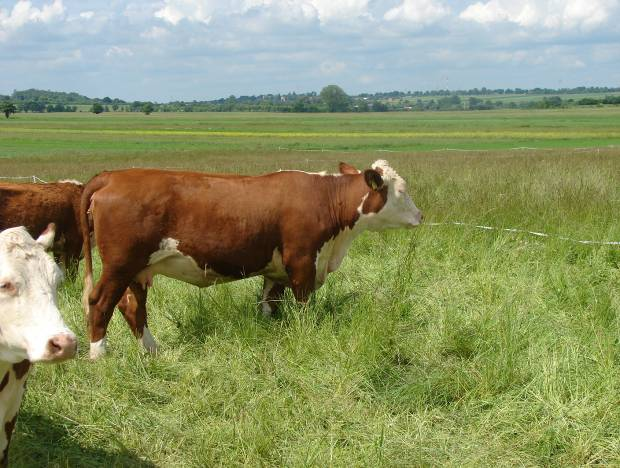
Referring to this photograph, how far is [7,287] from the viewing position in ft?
10.9

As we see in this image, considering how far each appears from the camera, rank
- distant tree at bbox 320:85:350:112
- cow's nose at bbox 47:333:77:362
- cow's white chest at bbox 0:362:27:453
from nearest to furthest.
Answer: cow's nose at bbox 47:333:77:362 < cow's white chest at bbox 0:362:27:453 < distant tree at bbox 320:85:350:112

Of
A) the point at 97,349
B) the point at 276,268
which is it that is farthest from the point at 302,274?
the point at 97,349

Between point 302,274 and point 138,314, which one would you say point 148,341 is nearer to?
point 138,314

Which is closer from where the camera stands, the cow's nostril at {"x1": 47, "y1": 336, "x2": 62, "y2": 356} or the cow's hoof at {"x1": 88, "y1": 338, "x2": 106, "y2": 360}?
the cow's nostril at {"x1": 47, "y1": 336, "x2": 62, "y2": 356}

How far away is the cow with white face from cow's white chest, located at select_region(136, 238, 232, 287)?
7.26 ft

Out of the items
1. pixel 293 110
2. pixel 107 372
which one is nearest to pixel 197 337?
pixel 107 372

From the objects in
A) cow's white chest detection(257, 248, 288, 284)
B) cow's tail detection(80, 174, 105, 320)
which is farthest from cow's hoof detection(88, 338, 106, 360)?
cow's white chest detection(257, 248, 288, 284)

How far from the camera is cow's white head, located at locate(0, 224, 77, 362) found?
3150 millimetres

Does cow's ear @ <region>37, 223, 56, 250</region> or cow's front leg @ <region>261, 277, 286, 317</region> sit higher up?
cow's ear @ <region>37, 223, 56, 250</region>

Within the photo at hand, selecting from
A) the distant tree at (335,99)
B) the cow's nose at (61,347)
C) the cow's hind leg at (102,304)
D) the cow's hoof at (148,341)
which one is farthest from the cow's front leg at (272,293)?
the distant tree at (335,99)

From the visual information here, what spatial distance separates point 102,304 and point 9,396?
208 cm

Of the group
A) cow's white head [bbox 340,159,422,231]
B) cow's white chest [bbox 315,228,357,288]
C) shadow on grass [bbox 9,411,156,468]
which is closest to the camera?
shadow on grass [bbox 9,411,156,468]

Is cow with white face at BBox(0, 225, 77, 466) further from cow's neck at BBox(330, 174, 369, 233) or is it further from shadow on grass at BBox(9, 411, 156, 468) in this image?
cow's neck at BBox(330, 174, 369, 233)

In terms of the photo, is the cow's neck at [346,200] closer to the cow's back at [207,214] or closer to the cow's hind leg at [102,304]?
the cow's back at [207,214]
